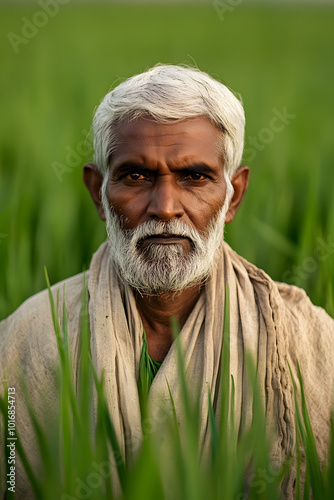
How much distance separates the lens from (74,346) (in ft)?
6.99

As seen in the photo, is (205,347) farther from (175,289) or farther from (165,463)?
(165,463)

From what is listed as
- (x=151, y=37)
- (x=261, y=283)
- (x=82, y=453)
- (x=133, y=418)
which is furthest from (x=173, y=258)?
(x=151, y=37)

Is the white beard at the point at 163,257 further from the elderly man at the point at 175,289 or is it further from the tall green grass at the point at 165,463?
the tall green grass at the point at 165,463

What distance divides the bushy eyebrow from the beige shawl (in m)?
0.32

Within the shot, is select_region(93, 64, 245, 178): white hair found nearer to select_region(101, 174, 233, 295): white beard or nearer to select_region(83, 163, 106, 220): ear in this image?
select_region(83, 163, 106, 220): ear

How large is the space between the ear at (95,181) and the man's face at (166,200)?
183 millimetres

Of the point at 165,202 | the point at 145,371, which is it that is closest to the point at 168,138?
the point at 165,202

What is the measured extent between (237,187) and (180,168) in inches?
14.0

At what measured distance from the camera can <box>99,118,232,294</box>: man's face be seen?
6.73 ft

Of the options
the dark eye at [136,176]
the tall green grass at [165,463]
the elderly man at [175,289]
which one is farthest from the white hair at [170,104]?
the tall green grass at [165,463]

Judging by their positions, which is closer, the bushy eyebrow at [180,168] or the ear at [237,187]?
the bushy eyebrow at [180,168]

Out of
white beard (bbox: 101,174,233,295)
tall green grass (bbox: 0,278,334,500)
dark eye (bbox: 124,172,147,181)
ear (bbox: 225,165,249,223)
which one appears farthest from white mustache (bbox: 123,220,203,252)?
tall green grass (bbox: 0,278,334,500)

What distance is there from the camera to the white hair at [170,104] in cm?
208

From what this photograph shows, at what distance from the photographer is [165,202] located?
2.02 m
